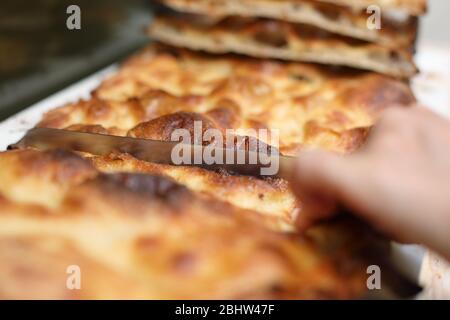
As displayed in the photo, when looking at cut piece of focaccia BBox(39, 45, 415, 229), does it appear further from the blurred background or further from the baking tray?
the blurred background

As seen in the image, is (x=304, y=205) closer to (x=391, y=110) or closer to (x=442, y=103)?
(x=391, y=110)

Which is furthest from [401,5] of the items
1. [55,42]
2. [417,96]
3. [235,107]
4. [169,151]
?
[55,42]

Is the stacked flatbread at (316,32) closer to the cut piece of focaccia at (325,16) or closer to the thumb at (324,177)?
the cut piece of focaccia at (325,16)

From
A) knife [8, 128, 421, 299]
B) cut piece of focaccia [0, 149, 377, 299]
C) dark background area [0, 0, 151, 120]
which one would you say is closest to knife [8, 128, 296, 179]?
knife [8, 128, 421, 299]

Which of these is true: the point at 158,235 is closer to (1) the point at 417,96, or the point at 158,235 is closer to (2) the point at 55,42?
(2) the point at 55,42

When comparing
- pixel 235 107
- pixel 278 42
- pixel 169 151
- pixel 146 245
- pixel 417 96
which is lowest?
pixel 146 245
